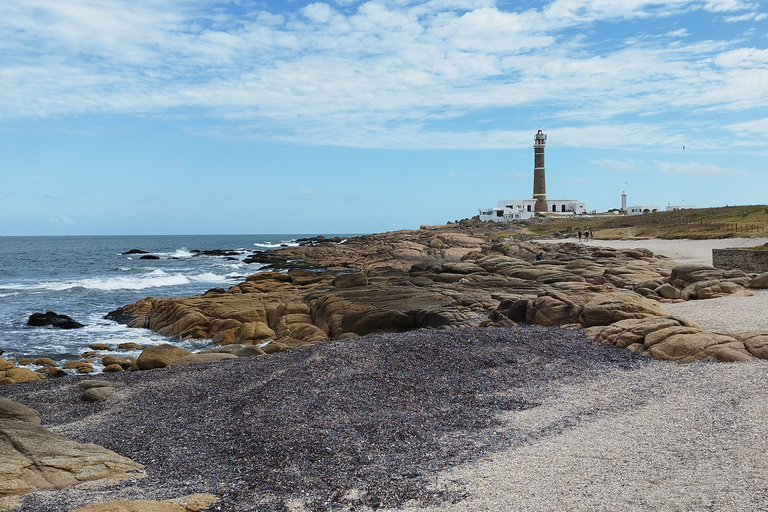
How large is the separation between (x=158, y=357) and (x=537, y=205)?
97.5 m

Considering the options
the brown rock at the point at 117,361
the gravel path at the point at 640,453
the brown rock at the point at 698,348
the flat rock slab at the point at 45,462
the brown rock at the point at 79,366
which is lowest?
the brown rock at the point at 79,366

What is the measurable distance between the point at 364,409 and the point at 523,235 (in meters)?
70.9

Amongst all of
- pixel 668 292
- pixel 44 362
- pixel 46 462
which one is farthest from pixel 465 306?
pixel 46 462

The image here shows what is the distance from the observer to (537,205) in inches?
4267

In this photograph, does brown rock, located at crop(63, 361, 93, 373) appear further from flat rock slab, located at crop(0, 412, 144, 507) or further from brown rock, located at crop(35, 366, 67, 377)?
flat rock slab, located at crop(0, 412, 144, 507)

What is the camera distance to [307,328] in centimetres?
2325

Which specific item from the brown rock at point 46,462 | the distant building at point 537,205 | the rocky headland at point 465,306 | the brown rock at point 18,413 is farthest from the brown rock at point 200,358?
the distant building at point 537,205

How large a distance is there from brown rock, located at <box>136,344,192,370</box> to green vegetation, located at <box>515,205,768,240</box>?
47.6 meters

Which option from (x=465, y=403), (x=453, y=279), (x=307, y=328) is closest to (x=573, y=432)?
(x=465, y=403)

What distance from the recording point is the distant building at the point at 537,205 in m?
105

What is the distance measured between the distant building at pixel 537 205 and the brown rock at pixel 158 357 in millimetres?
89980

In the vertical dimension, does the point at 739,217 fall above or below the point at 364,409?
above

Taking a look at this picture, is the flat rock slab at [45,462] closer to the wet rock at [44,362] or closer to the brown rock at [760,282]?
the wet rock at [44,362]

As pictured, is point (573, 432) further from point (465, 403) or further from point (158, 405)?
point (158, 405)
